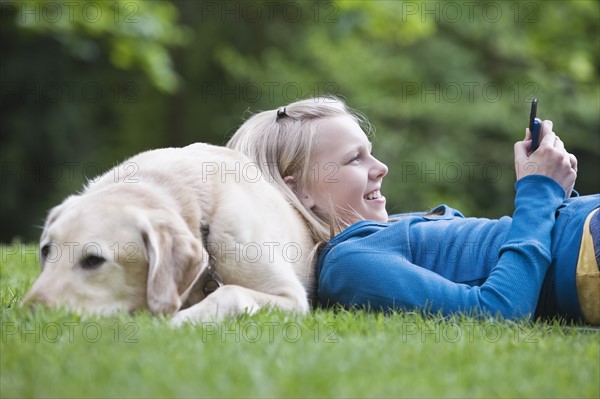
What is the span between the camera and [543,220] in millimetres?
4258

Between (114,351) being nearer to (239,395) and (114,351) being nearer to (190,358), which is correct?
(190,358)

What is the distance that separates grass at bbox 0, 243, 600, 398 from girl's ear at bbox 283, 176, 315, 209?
3.95 ft

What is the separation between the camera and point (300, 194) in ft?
16.8

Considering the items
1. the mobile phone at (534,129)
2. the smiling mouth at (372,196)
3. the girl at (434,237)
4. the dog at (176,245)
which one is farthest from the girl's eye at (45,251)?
the mobile phone at (534,129)

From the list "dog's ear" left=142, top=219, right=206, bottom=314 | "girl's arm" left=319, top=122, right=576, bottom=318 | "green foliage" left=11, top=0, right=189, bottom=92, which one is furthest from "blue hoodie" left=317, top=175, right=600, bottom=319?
"green foliage" left=11, top=0, right=189, bottom=92

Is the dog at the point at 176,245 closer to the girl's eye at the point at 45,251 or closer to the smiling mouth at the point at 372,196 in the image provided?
the girl's eye at the point at 45,251

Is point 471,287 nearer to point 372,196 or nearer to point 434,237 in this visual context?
point 434,237

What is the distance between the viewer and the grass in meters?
2.71

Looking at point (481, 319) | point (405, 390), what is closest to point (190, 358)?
point (405, 390)

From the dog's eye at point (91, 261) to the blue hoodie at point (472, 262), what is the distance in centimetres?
123

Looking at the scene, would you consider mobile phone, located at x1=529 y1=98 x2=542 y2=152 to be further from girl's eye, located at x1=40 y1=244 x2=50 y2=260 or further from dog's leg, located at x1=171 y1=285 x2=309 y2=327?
girl's eye, located at x1=40 y1=244 x2=50 y2=260

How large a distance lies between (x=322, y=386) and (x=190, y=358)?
524 mm

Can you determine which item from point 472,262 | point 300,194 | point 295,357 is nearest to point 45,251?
point 295,357

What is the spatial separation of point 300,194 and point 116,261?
161 centimetres
